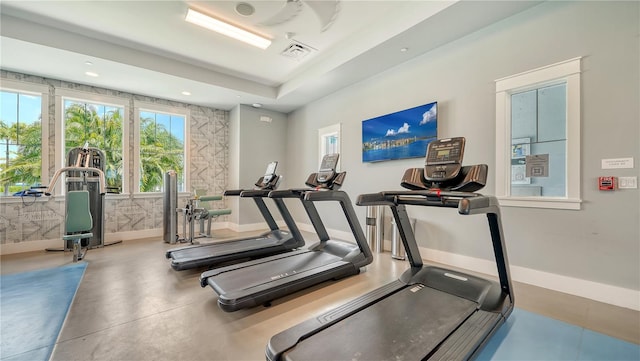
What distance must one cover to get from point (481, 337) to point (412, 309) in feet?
1.63

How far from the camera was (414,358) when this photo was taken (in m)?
1.51

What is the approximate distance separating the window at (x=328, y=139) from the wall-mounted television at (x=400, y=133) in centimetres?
90

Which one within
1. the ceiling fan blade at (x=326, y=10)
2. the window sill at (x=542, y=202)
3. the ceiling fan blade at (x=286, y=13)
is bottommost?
the window sill at (x=542, y=202)

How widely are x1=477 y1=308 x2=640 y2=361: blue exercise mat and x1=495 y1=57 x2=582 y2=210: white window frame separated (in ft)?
4.44

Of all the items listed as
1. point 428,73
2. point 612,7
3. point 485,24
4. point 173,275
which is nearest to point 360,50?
point 428,73

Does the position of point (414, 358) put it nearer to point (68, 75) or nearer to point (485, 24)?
point (485, 24)

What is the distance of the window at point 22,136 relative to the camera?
14.6 feet

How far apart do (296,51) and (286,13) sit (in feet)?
3.13

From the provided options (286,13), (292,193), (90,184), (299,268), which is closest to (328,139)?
(292,193)

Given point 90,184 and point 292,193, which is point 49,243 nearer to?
point 90,184

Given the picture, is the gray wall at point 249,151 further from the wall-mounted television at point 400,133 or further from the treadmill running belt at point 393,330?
the treadmill running belt at point 393,330

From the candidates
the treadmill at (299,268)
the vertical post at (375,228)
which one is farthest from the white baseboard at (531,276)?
the treadmill at (299,268)

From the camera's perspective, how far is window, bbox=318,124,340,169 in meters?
5.69

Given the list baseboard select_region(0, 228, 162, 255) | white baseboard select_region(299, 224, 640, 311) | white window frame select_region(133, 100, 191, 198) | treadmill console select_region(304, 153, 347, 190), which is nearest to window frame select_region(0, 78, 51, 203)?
baseboard select_region(0, 228, 162, 255)
